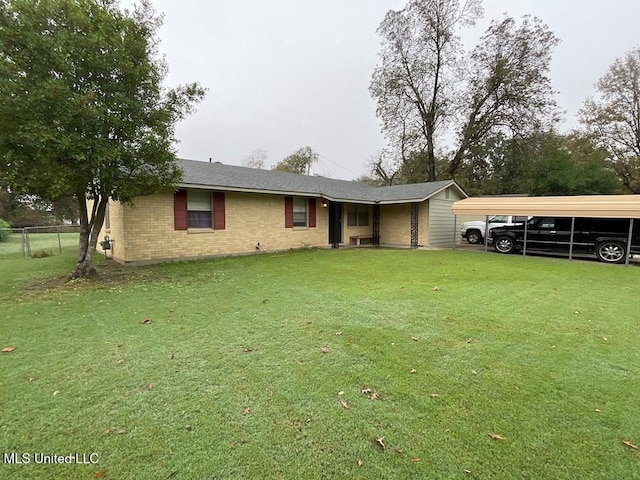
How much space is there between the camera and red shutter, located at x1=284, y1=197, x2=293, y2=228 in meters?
13.0

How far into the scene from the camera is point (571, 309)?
5.02m

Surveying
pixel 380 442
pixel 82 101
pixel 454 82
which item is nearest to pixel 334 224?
pixel 82 101

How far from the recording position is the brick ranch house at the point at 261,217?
384 inches

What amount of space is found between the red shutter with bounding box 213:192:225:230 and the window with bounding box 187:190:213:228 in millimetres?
170

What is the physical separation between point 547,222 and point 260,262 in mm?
10862

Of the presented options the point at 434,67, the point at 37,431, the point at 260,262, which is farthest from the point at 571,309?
the point at 434,67

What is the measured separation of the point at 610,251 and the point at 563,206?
2.10 m

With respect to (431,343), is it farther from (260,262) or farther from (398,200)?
(398,200)

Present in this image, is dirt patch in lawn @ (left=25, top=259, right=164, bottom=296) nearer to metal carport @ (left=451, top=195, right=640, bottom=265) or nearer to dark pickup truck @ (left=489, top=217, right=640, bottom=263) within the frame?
metal carport @ (left=451, top=195, right=640, bottom=265)

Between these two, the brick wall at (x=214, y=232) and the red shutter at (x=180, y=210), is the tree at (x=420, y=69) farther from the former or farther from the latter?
the red shutter at (x=180, y=210)

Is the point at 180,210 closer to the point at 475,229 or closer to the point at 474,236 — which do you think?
the point at 475,229

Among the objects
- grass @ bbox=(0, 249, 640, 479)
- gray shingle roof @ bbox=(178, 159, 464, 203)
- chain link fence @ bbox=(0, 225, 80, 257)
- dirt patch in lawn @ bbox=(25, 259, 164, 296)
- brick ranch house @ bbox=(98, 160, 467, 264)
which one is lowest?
grass @ bbox=(0, 249, 640, 479)

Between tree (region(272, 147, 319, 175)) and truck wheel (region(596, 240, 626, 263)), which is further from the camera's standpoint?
tree (region(272, 147, 319, 175))

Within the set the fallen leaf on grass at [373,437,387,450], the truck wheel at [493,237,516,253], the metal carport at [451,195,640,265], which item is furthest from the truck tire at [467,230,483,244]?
the fallen leaf on grass at [373,437,387,450]
